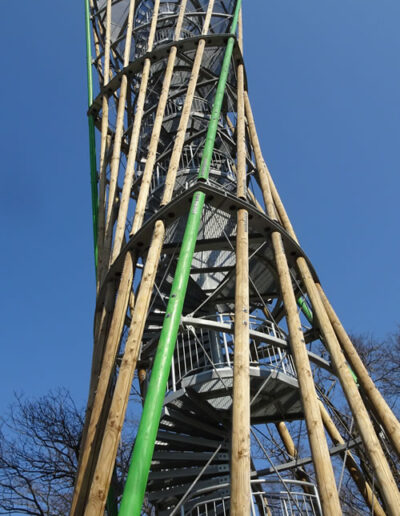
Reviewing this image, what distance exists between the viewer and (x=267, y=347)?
9680 mm

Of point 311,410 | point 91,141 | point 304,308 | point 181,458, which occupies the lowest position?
point 311,410

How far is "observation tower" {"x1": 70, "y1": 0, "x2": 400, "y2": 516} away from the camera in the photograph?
4.90 m

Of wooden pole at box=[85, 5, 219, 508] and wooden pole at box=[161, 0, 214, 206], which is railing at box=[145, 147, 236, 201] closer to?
wooden pole at box=[161, 0, 214, 206]

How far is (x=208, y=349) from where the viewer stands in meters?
8.95

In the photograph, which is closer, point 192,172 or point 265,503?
point 265,503

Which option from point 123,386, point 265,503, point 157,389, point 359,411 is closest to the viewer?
point 157,389

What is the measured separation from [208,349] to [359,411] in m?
3.92

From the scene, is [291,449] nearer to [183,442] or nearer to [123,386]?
[183,442]

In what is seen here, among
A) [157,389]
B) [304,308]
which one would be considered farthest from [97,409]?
[304,308]

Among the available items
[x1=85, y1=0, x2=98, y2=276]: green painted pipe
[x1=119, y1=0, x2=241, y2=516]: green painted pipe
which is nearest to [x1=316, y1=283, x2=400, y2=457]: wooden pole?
[x1=119, y1=0, x2=241, y2=516]: green painted pipe

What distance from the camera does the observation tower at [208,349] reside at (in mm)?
4902

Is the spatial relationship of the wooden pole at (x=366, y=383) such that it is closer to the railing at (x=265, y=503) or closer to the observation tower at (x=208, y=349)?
the observation tower at (x=208, y=349)

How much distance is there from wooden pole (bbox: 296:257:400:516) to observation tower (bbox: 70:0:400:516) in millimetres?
14

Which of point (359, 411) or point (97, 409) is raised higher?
point (97, 409)
